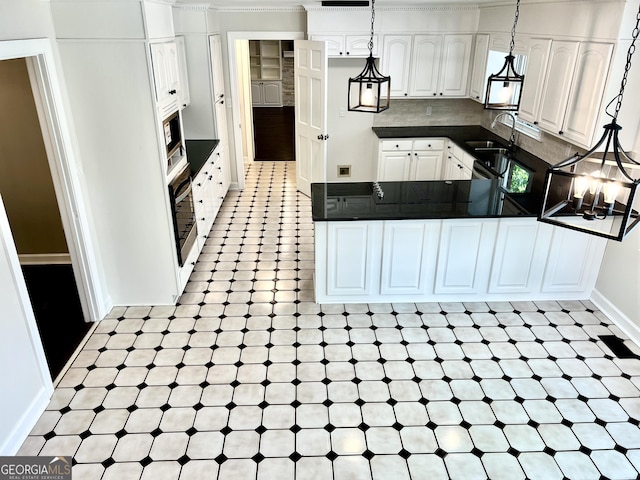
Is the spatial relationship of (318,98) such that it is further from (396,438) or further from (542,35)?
(396,438)

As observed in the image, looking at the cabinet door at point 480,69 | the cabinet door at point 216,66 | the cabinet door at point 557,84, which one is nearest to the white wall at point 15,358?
the cabinet door at point 216,66

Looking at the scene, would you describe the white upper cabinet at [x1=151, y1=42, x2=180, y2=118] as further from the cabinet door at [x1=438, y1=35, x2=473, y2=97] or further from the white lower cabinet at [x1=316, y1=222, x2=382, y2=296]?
the cabinet door at [x1=438, y1=35, x2=473, y2=97]

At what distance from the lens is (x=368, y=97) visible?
3.72 m

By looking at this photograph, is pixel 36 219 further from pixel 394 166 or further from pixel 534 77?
pixel 534 77

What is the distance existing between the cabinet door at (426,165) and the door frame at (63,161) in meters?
4.13

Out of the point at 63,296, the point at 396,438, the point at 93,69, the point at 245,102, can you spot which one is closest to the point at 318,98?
the point at 245,102

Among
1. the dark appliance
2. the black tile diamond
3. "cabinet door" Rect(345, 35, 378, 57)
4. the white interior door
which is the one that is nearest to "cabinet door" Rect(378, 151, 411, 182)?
the white interior door

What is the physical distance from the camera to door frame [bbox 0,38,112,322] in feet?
10.5

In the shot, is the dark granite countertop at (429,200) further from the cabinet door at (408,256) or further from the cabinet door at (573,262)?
the cabinet door at (573,262)

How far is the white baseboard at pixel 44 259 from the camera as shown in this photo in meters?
4.90

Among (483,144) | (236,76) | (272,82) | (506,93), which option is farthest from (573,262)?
(272,82)

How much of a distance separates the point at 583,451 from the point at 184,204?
3.57 meters

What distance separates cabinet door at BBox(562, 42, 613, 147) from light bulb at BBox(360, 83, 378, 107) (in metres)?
1.65

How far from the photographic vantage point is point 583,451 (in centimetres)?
286
